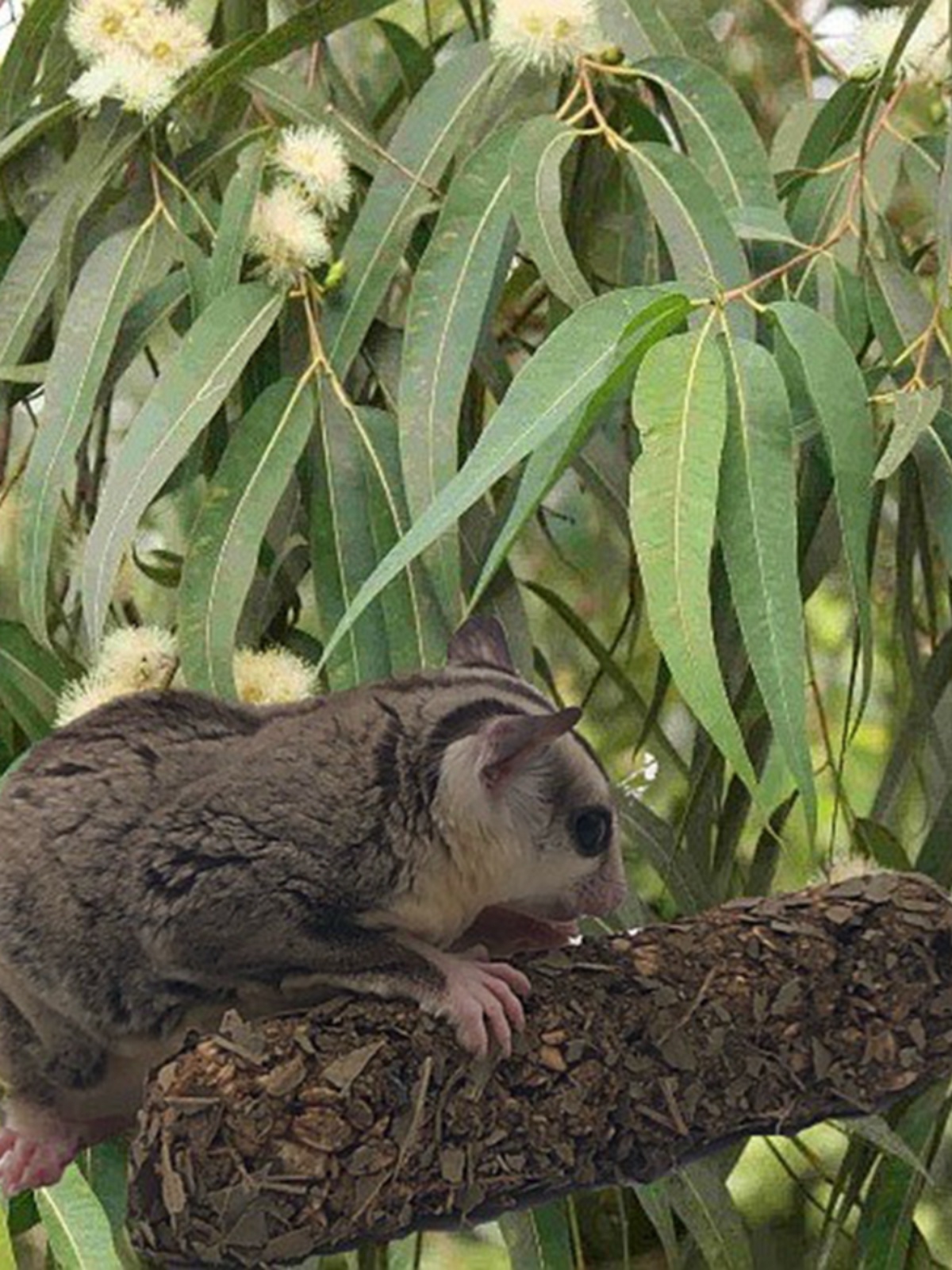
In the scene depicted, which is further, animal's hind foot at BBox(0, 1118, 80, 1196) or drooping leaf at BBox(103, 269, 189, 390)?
drooping leaf at BBox(103, 269, 189, 390)

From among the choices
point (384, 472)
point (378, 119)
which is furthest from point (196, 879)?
point (378, 119)

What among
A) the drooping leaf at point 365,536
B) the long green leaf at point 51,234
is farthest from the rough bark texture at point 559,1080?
the long green leaf at point 51,234

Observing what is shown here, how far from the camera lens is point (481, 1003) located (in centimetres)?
88

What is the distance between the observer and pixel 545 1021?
93 centimetres

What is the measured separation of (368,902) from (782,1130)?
0.18 meters

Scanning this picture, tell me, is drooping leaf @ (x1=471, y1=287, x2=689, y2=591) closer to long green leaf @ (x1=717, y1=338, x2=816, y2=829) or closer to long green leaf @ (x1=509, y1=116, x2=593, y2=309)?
long green leaf @ (x1=717, y1=338, x2=816, y2=829)

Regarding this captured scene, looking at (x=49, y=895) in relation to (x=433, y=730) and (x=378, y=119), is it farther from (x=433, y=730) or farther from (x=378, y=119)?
(x=378, y=119)

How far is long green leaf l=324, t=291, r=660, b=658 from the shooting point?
1.04 meters

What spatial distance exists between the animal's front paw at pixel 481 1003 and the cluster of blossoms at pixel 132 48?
0.61m

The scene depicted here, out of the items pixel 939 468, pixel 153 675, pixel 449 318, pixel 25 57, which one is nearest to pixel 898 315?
pixel 939 468

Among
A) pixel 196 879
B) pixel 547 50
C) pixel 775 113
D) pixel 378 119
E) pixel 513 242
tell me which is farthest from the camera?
pixel 775 113

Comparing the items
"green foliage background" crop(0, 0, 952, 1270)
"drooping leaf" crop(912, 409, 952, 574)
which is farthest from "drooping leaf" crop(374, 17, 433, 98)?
"drooping leaf" crop(912, 409, 952, 574)

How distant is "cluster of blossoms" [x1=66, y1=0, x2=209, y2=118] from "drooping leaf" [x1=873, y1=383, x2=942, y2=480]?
1.40 ft

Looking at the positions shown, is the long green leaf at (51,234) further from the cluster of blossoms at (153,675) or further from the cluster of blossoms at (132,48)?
the cluster of blossoms at (153,675)
